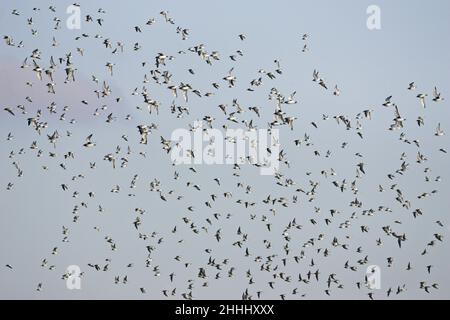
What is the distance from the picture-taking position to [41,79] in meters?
89.6

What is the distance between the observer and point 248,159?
100312mm

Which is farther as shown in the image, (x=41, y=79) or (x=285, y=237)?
(x=285, y=237)

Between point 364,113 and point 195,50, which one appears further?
point 364,113
